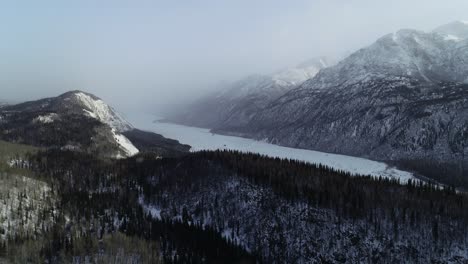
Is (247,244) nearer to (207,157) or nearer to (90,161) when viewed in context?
(207,157)

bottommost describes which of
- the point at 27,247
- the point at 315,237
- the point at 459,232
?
the point at 27,247

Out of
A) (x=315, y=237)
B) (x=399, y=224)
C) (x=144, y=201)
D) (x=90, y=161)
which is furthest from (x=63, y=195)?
(x=399, y=224)

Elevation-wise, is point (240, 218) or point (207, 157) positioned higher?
point (207, 157)

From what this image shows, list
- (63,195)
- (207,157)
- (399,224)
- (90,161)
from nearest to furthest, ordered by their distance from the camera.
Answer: (399,224)
(63,195)
(207,157)
(90,161)

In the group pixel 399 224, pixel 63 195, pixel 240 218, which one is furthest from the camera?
pixel 63 195

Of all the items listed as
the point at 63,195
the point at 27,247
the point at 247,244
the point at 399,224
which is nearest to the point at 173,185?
the point at 63,195

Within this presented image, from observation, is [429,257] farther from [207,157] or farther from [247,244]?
[207,157]

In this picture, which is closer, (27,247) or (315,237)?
(27,247)
